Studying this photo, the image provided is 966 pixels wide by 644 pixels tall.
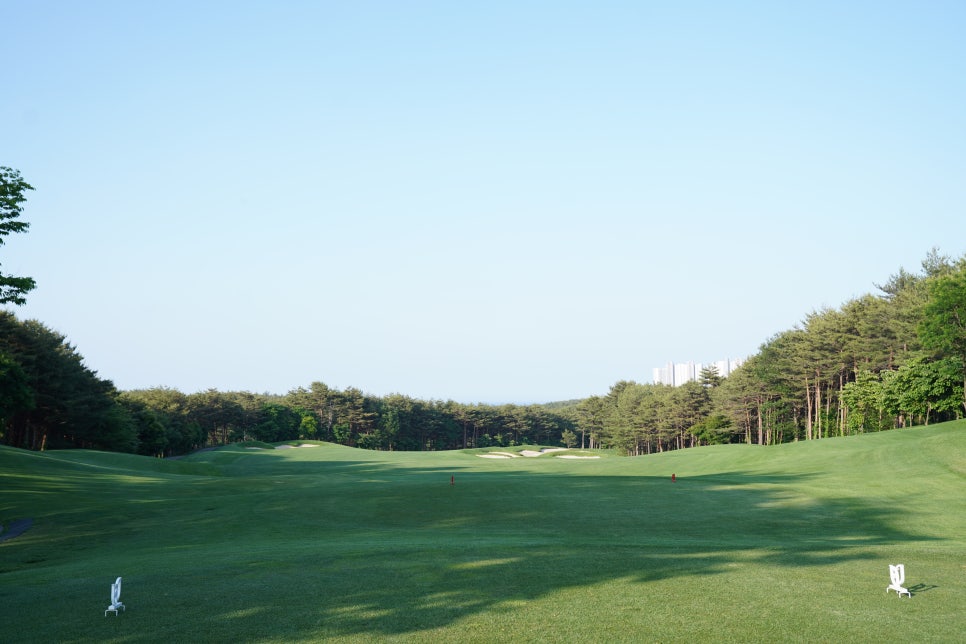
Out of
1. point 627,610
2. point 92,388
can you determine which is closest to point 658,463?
point 627,610

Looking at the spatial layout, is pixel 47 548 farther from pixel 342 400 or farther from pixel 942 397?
pixel 342 400

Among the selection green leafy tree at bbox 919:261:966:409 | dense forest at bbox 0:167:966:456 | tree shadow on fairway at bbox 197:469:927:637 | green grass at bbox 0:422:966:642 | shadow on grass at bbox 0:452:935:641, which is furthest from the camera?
dense forest at bbox 0:167:966:456

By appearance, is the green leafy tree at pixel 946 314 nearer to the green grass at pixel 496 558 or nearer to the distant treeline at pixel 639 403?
the distant treeline at pixel 639 403

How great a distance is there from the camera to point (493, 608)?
9.52 metres

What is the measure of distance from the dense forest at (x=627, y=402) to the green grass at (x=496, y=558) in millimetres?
11543

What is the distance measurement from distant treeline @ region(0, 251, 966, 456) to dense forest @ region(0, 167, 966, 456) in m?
0.19

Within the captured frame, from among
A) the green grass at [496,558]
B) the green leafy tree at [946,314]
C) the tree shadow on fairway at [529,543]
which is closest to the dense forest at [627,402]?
the green leafy tree at [946,314]

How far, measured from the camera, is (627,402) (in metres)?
125

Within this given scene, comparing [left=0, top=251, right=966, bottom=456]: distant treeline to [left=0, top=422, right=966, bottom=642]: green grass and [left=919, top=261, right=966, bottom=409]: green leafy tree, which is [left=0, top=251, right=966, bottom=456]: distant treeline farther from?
[left=0, top=422, right=966, bottom=642]: green grass

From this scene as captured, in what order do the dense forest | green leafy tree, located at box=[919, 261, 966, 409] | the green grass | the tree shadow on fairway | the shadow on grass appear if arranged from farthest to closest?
the dense forest < green leafy tree, located at box=[919, 261, 966, 409] < the tree shadow on fairway < the shadow on grass < the green grass

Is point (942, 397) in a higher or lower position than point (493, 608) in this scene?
higher

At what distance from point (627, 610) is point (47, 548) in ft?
56.9

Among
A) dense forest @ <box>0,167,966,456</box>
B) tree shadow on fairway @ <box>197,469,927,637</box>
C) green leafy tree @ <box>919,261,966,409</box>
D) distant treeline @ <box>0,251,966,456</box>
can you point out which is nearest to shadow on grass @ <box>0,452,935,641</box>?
tree shadow on fairway @ <box>197,469,927,637</box>

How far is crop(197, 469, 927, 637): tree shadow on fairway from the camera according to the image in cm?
991
